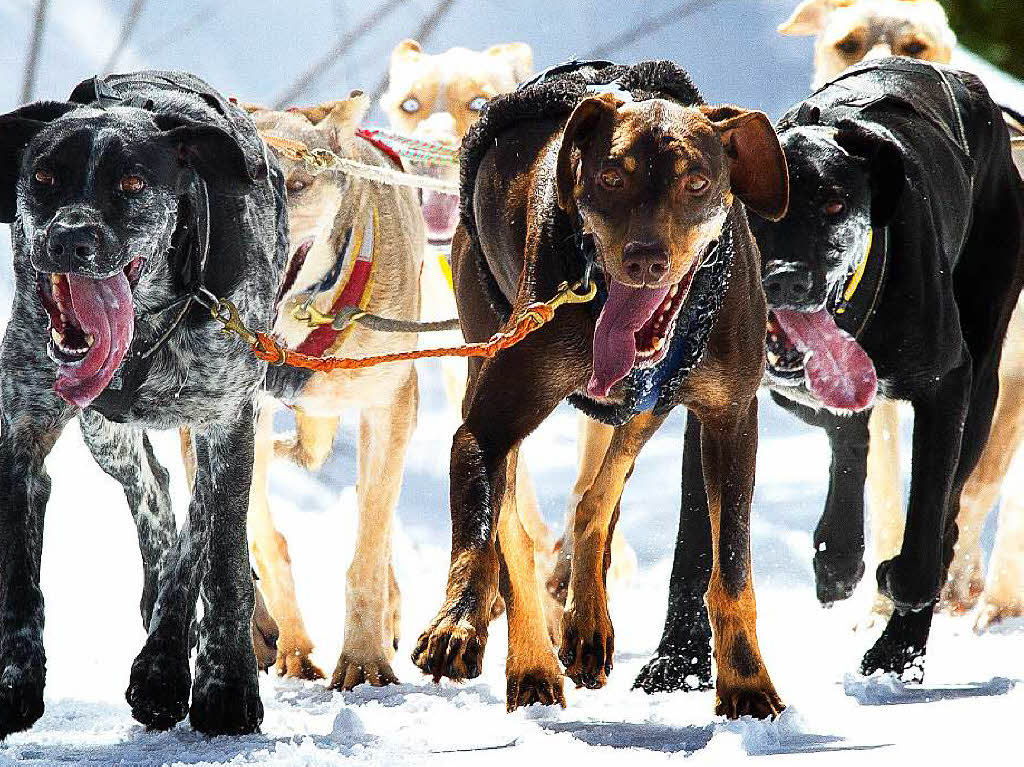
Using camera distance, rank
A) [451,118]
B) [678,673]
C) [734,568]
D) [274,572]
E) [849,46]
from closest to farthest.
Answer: [734,568]
[678,673]
[274,572]
[849,46]
[451,118]

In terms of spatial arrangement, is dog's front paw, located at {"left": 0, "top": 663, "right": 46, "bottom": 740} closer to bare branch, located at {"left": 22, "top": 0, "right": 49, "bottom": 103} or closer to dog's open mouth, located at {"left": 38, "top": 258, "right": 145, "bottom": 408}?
dog's open mouth, located at {"left": 38, "top": 258, "right": 145, "bottom": 408}

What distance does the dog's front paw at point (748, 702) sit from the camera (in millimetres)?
2827

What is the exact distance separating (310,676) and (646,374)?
7.45 ft

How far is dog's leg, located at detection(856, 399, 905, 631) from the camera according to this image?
198 inches

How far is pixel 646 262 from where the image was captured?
239cm

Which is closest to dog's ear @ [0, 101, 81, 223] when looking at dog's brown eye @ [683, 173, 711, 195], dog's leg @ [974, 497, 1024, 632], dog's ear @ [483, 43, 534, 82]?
dog's brown eye @ [683, 173, 711, 195]

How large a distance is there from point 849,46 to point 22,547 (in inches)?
189

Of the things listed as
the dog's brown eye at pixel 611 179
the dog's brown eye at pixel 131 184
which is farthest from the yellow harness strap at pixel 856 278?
the dog's brown eye at pixel 131 184

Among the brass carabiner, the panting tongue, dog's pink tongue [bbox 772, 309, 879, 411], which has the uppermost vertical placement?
dog's pink tongue [bbox 772, 309, 879, 411]

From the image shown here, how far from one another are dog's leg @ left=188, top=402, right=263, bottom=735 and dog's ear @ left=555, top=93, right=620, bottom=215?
0.88 metres

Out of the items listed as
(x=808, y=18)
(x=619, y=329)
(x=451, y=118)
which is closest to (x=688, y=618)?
(x=619, y=329)

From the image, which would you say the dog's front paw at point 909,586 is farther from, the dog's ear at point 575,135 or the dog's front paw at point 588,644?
the dog's ear at point 575,135

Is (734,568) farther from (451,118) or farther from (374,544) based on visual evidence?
(451,118)

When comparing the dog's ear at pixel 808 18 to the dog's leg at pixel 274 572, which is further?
the dog's ear at pixel 808 18
